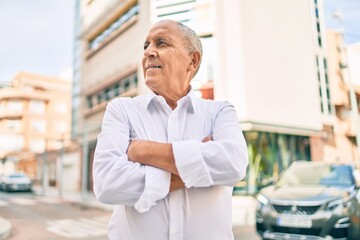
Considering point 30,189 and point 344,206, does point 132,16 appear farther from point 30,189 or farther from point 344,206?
point 30,189

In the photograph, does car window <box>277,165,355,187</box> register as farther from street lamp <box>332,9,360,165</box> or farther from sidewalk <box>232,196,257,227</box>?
sidewalk <box>232,196,257,227</box>

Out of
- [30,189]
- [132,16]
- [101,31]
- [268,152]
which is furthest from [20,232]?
[30,189]

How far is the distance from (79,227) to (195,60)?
13.5ft

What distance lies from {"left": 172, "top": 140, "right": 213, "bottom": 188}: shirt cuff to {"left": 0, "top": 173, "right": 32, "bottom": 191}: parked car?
12.5 meters

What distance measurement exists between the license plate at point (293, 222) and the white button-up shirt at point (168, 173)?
227 cm

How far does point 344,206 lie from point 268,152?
4.66 meters

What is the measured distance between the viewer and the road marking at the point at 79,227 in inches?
153

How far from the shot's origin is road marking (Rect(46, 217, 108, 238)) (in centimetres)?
389

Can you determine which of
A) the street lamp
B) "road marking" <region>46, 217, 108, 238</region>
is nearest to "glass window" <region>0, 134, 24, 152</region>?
"road marking" <region>46, 217, 108, 238</region>

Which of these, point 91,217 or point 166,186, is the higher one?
point 166,186

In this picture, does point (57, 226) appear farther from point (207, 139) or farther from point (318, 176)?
point (207, 139)

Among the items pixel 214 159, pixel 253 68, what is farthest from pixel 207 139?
pixel 253 68

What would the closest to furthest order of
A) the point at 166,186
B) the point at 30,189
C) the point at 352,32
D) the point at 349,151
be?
the point at 166,186 < the point at 352,32 < the point at 349,151 < the point at 30,189

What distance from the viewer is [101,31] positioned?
411 inches
